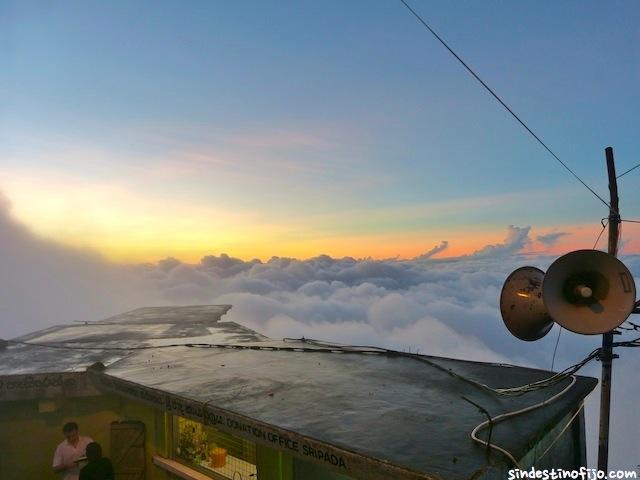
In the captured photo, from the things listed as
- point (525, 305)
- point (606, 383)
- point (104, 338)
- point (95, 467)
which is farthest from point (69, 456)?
point (606, 383)

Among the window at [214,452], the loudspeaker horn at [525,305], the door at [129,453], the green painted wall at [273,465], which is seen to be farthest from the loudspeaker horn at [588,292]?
the door at [129,453]

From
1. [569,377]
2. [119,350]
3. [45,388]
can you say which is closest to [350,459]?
[569,377]

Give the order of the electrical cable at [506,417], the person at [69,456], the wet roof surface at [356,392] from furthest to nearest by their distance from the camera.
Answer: the person at [69,456]
the wet roof surface at [356,392]
the electrical cable at [506,417]

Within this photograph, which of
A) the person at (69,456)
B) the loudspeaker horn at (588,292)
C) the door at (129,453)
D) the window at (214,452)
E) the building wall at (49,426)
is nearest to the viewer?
the loudspeaker horn at (588,292)

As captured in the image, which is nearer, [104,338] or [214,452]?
[214,452]

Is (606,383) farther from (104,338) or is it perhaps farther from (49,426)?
(104,338)

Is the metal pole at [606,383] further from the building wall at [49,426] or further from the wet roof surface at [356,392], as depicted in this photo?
the building wall at [49,426]

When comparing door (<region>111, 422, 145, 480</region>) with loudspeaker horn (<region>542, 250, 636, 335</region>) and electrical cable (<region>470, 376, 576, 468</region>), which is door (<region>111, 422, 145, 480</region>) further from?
loudspeaker horn (<region>542, 250, 636, 335</region>)
